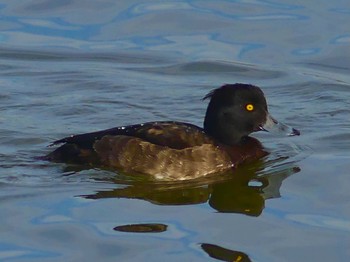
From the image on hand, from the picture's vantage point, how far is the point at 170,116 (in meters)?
13.0

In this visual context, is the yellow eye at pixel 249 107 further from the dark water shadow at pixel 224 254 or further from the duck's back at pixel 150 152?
the dark water shadow at pixel 224 254

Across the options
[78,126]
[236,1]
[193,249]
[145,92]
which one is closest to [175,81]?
[145,92]

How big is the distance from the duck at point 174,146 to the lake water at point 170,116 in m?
0.16

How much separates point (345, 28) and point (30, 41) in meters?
3.98

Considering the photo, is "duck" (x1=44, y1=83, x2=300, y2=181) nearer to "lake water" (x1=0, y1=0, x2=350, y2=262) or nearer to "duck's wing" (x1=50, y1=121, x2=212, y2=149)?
"duck's wing" (x1=50, y1=121, x2=212, y2=149)

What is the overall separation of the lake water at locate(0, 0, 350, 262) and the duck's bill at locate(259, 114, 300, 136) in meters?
0.20

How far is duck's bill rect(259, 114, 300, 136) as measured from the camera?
38.1ft

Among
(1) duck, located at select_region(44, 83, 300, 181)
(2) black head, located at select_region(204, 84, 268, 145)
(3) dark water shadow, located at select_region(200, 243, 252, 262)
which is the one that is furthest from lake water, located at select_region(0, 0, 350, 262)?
(2) black head, located at select_region(204, 84, 268, 145)

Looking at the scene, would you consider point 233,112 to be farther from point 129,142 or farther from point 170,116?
point 170,116

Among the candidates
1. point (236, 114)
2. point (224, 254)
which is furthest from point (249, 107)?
point (224, 254)

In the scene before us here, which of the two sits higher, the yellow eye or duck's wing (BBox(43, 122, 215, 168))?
the yellow eye

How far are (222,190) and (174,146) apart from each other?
2.19 feet

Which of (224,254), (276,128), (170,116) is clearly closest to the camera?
(224,254)

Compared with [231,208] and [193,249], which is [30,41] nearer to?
[231,208]
